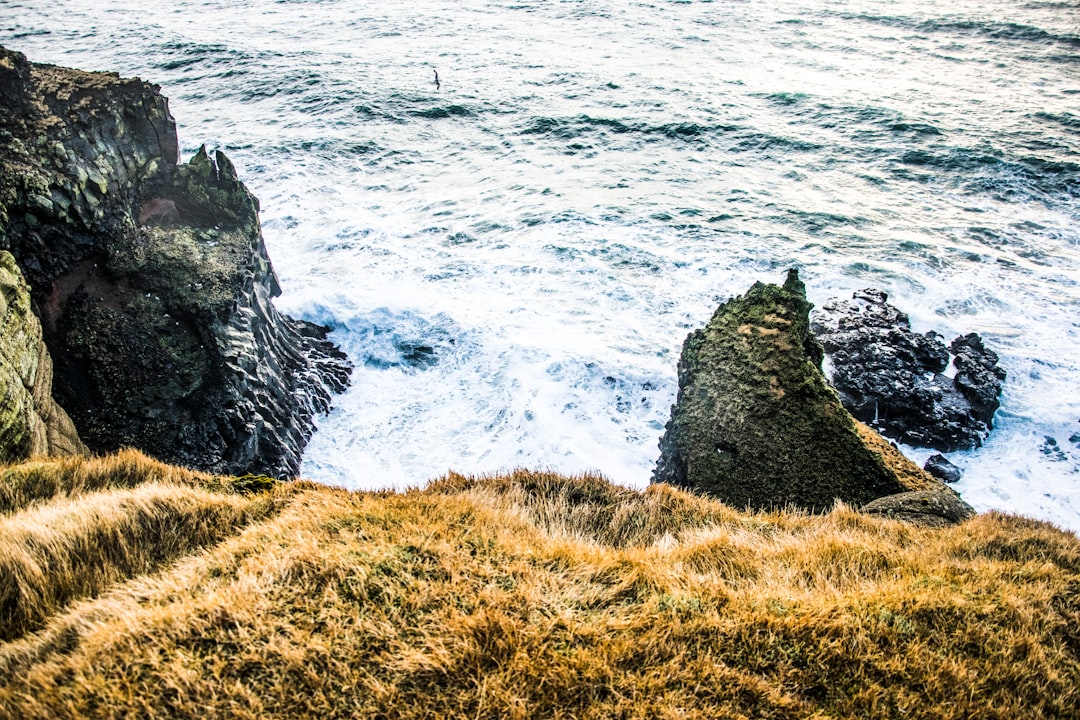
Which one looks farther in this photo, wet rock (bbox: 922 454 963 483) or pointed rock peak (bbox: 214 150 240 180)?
pointed rock peak (bbox: 214 150 240 180)

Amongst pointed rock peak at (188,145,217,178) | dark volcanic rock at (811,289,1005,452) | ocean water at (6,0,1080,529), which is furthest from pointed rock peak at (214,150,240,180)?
dark volcanic rock at (811,289,1005,452)

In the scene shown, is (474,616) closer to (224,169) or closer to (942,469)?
(942,469)

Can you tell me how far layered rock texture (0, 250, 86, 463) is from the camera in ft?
26.5

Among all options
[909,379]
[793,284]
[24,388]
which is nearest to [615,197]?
[909,379]

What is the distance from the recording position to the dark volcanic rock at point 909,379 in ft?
47.7

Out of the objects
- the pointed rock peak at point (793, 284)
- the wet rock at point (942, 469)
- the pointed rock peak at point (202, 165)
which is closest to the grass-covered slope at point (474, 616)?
the pointed rock peak at point (793, 284)

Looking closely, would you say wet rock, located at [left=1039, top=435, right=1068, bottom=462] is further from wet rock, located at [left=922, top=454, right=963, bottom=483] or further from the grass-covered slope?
the grass-covered slope

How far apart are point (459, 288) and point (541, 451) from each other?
308 inches

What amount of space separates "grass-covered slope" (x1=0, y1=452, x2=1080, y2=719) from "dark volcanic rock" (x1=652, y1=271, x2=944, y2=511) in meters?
2.49

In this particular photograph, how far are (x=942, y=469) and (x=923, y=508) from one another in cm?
651

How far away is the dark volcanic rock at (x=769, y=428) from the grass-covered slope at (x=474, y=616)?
98.0 inches

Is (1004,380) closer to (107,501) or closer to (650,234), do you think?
(650,234)

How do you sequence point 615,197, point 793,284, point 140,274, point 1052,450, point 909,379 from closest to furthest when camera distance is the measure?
point 793,284, point 140,274, point 1052,450, point 909,379, point 615,197

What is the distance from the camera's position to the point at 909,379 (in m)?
15.3
